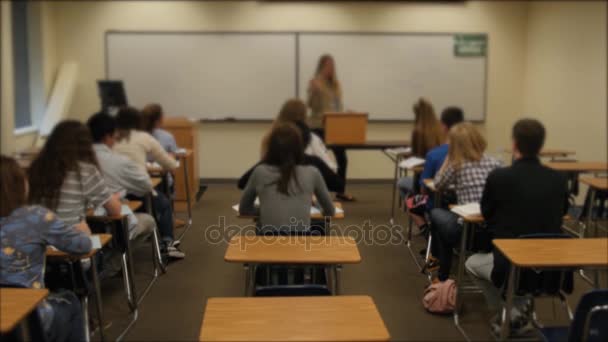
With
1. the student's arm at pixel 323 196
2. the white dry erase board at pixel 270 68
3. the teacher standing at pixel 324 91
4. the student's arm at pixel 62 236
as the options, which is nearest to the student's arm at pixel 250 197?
the student's arm at pixel 323 196

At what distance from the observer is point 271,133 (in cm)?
330

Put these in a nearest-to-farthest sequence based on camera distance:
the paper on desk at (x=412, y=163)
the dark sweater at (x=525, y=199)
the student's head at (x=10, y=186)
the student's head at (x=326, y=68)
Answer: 1. the student's head at (x=10, y=186)
2. the dark sweater at (x=525, y=199)
3. the paper on desk at (x=412, y=163)
4. the student's head at (x=326, y=68)

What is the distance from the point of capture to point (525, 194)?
124 inches

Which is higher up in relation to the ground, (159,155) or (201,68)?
(201,68)

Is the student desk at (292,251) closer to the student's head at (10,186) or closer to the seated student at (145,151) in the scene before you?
the student's head at (10,186)

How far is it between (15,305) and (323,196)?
168cm

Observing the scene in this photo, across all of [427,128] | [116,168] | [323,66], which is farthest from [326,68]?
[116,168]

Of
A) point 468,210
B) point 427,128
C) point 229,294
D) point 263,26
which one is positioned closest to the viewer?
point 468,210

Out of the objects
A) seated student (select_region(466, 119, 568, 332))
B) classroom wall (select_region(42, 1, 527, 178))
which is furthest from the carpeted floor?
classroom wall (select_region(42, 1, 527, 178))

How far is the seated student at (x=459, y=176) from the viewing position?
3975 mm

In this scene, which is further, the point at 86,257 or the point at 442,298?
the point at 442,298

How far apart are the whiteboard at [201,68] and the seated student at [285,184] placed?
5253 mm

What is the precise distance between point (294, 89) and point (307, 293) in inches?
247

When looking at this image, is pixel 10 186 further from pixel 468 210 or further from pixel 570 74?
pixel 570 74
